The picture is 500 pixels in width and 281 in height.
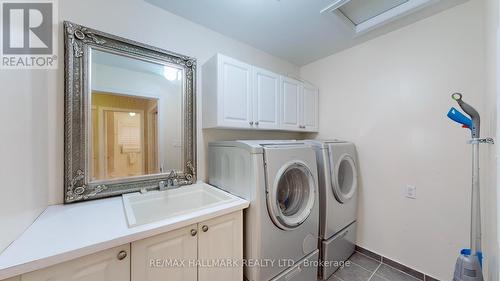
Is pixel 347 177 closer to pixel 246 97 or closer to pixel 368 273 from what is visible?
pixel 368 273

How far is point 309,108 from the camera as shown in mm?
2471

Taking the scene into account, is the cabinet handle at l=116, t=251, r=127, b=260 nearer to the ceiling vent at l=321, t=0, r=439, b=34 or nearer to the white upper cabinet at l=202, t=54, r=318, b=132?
the white upper cabinet at l=202, t=54, r=318, b=132

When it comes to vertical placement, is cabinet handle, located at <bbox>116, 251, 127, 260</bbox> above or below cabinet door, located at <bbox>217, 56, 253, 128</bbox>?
below

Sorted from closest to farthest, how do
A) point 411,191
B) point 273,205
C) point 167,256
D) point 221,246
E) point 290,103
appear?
point 167,256 < point 221,246 < point 273,205 < point 411,191 < point 290,103

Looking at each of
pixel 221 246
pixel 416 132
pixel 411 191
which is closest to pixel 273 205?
pixel 221 246

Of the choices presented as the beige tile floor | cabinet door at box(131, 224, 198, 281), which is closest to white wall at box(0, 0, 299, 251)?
cabinet door at box(131, 224, 198, 281)

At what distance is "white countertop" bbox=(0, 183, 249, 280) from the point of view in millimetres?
686

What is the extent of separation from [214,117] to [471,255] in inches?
74.9

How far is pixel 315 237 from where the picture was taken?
63.9 inches

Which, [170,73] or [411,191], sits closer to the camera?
[170,73]

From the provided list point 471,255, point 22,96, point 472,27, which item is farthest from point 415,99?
point 22,96

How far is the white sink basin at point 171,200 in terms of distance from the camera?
1.32m

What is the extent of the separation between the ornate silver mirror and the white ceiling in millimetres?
440

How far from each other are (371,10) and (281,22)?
832 mm
